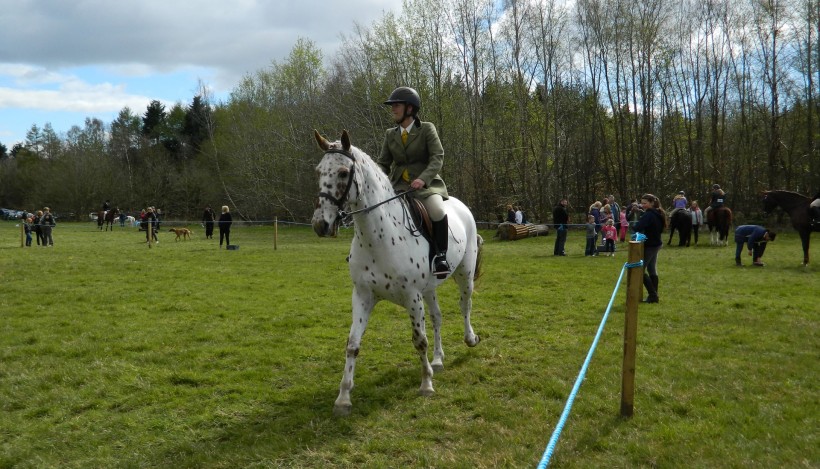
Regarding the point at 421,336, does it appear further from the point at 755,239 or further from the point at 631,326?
the point at 755,239

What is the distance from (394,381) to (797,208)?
49.6 ft

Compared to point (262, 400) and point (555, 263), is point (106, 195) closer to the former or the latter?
point (555, 263)

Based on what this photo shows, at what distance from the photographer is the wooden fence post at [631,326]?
453 cm

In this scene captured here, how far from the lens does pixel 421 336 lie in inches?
216

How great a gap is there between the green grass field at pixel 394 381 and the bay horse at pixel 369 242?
27.9 inches

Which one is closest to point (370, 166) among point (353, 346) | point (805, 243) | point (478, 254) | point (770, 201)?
point (353, 346)

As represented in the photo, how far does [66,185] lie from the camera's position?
190 ft

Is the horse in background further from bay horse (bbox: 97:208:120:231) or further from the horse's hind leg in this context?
bay horse (bbox: 97:208:120:231)

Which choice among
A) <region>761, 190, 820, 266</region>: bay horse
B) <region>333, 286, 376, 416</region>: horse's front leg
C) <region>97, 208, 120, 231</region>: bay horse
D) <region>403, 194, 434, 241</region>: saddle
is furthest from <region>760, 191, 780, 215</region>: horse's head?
<region>97, 208, 120, 231</region>: bay horse

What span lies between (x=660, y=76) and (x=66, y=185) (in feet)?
186

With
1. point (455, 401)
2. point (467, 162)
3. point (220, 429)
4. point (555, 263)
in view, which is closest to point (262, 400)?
point (220, 429)

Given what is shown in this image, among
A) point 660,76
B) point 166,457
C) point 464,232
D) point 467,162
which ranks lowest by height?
point 166,457

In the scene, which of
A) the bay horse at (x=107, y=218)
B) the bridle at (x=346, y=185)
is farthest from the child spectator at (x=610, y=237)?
the bay horse at (x=107, y=218)

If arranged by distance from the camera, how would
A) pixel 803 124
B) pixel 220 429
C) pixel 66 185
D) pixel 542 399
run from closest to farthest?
pixel 220 429
pixel 542 399
pixel 803 124
pixel 66 185
